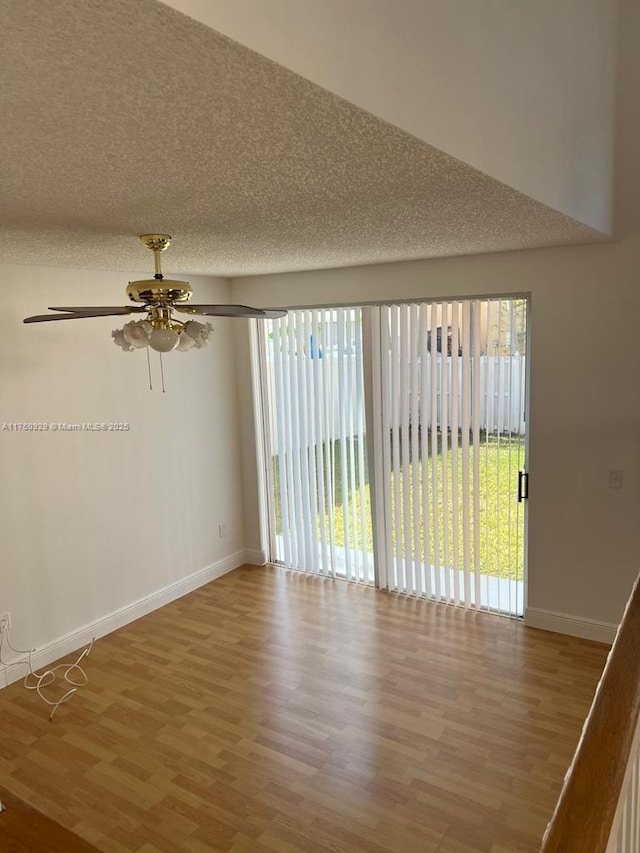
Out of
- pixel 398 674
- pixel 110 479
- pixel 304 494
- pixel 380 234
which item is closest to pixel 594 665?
pixel 398 674

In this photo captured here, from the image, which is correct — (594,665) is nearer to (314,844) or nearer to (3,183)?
(314,844)

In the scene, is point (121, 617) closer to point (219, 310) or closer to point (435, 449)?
point (435, 449)

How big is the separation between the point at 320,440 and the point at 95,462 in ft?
5.73

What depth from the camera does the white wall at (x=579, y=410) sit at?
367 centimetres

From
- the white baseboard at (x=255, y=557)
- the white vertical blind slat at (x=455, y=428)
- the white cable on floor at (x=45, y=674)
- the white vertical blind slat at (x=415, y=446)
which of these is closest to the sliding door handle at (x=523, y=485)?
the white vertical blind slat at (x=455, y=428)

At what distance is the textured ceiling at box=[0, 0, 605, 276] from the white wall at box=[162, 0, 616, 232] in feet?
0.14

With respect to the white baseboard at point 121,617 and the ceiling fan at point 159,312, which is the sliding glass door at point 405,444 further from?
the ceiling fan at point 159,312

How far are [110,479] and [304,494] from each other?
1619 mm

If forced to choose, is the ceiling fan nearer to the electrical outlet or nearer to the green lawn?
the green lawn

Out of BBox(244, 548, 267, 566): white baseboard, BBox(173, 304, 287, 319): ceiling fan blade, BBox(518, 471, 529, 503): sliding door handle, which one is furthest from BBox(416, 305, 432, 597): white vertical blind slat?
BBox(173, 304, 287, 319): ceiling fan blade

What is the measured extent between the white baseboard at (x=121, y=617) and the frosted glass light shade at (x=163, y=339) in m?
2.41

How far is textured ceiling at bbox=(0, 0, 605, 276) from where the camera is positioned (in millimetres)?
953

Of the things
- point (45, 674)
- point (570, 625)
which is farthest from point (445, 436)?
point (45, 674)

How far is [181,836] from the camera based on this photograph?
8.45 ft
